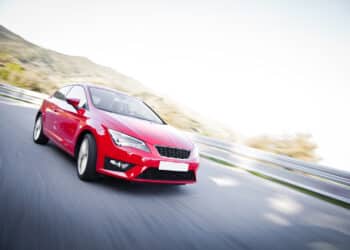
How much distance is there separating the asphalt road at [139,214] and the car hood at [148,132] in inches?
29.5

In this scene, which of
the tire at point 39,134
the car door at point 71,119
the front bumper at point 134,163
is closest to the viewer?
the front bumper at point 134,163

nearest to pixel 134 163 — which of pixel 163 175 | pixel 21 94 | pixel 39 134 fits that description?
pixel 163 175

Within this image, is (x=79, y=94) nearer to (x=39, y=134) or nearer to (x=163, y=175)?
(x=39, y=134)

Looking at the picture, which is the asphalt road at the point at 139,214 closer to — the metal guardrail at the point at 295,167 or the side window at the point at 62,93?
the metal guardrail at the point at 295,167

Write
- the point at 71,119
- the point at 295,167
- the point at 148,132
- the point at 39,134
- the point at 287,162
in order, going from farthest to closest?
the point at 287,162, the point at 295,167, the point at 39,134, the point at 71,119, the point at 148,132

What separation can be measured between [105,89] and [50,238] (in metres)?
3.30

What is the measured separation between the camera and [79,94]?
4785 millimetres

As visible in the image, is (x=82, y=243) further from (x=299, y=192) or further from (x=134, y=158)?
(x=299, y=192)

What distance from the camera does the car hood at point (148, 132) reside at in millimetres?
3574

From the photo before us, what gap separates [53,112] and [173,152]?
2.83m

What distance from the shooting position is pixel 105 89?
5.00 meters

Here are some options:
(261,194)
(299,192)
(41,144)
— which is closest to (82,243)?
(261,194)

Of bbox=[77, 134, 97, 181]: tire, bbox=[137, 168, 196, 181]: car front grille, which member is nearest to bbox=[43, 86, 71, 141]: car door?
bbox=[77, 134, 97, 181]: tire

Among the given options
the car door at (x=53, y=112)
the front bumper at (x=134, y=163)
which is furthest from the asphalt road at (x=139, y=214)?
the car door at (x=53, y=112)
